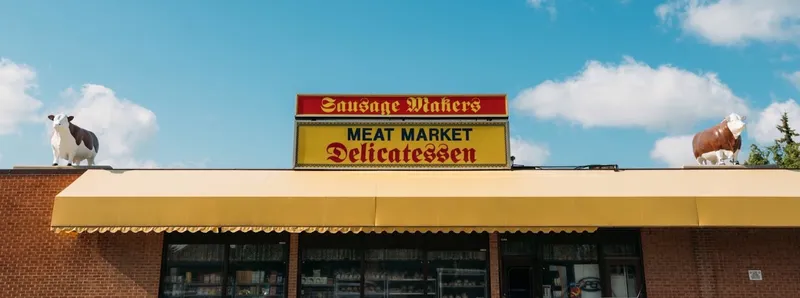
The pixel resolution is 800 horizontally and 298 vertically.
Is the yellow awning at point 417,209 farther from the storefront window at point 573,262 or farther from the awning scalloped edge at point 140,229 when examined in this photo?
the storefront window at point 573,262

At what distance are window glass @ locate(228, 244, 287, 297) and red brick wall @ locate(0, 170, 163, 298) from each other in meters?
1.60

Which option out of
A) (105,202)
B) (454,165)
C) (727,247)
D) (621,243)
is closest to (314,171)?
(454,165)

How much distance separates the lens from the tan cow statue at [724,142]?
1367 centimetres

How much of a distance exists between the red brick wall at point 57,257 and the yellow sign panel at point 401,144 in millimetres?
4036

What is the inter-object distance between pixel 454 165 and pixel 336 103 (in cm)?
326

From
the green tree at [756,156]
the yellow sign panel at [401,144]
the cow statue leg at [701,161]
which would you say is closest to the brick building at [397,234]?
the yellow sign panel at [401,144]

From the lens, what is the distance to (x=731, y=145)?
13664 millimetres

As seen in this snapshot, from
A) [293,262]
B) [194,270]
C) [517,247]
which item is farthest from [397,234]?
[194,270]

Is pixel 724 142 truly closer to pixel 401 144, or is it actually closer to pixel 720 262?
pixel 720 262

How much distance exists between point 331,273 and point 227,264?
235 centimetres

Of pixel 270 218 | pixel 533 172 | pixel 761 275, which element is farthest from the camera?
pixel 533 172

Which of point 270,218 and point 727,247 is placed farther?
point 727,247

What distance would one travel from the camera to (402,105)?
543 inches

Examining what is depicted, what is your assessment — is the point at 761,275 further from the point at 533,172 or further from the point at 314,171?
the point at 314,171
